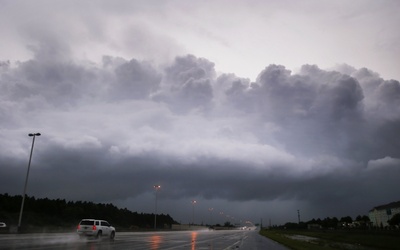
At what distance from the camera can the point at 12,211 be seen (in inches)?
4697

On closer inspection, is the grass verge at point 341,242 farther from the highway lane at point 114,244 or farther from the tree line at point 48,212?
the tree line at point 48,212

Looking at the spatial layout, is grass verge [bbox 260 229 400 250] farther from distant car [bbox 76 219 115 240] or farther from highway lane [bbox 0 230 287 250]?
distant car [bbox 76 219 115 240]

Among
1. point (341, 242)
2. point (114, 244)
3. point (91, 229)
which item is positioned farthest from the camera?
point (341, 242)

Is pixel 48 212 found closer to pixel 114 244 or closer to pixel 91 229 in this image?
pixel 91 229

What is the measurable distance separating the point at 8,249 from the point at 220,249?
1484 cm

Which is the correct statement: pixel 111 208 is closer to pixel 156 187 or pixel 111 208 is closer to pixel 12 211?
pixel 12 211

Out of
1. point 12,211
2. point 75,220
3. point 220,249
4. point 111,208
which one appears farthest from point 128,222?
point 220,249

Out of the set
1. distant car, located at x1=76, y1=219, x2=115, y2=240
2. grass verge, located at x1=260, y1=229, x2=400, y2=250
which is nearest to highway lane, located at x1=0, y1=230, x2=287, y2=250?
distant car, located at x1=76, y1=219, x2=115, y2=240

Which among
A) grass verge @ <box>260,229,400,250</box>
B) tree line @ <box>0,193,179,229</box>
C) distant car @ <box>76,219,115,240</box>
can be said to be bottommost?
grass verge @ <box>260,229,400,250</box>

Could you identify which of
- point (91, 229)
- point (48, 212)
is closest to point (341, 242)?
point (91, 229)

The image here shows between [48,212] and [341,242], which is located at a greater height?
[48,212]

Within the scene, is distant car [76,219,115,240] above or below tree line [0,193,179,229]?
below

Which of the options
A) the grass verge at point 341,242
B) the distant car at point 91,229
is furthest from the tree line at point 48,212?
the distant car at point 91,229

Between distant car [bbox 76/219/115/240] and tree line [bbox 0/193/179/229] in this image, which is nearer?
distant car [bbox 76/219/115/240]
